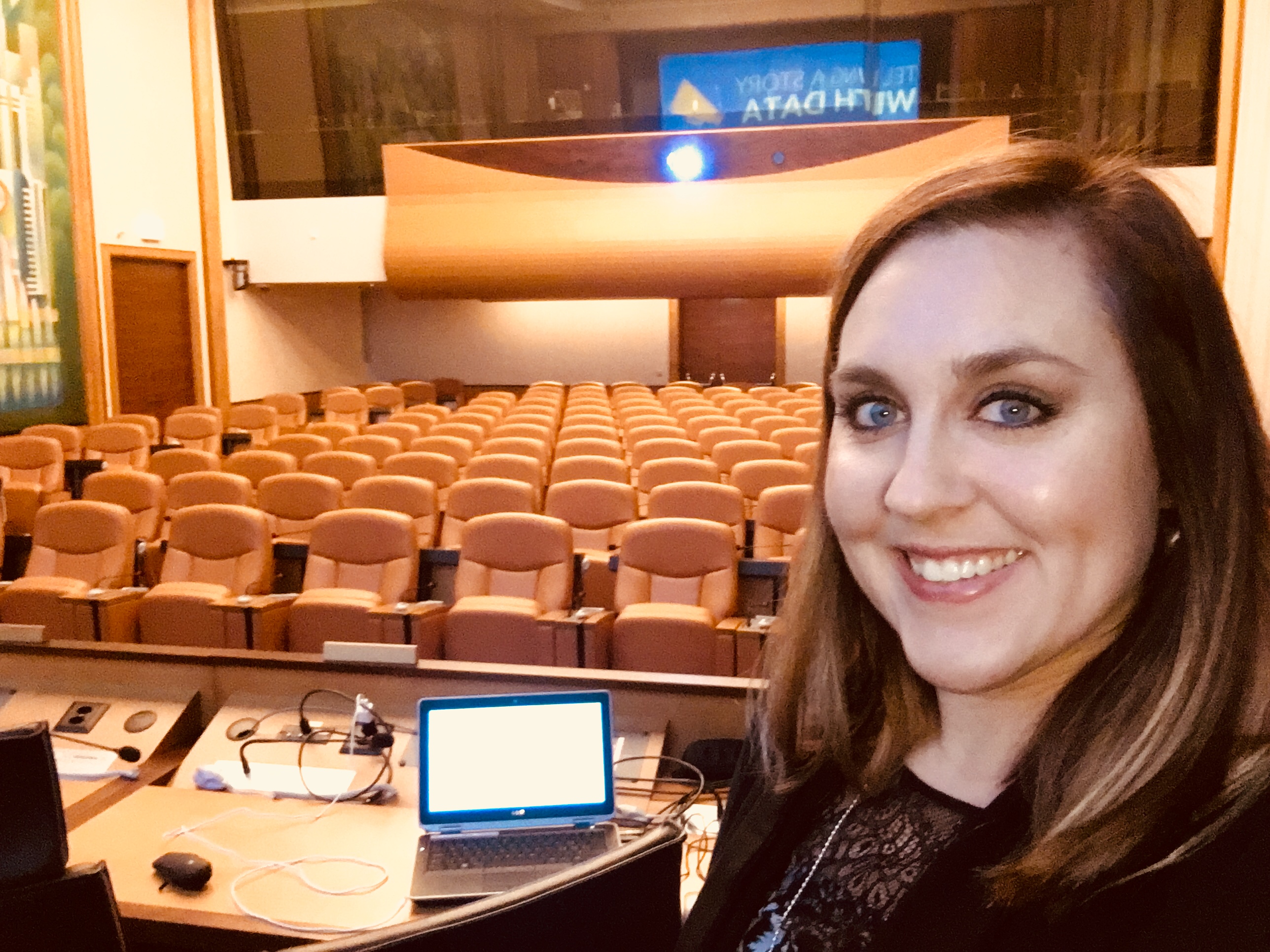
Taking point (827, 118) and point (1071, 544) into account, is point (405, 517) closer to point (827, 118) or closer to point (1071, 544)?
point (1071, 544)

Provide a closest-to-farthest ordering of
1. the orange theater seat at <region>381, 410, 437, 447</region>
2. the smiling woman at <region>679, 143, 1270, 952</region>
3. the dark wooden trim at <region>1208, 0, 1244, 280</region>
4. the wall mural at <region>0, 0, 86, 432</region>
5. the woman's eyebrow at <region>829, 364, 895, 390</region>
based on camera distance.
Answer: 1. the smiling woman at <region>679, 143, 1270, 952</region>
2. the woman's eyebrow at <region>829, 364, 895, 390</region>
3. the wall mural at <region>0, 0, 86, 432</region>
4. the orange theater seat at <region>381, 410, 437, 447</region>
5. the dark wooden trim at <region>1208, 0, 1244, 280</region>

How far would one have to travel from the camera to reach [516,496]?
5441 millimetres

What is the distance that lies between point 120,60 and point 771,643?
36.0 ft

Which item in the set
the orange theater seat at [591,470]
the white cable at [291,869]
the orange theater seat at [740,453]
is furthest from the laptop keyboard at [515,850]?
the orange theater seat at [740,453]

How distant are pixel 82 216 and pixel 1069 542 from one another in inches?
409

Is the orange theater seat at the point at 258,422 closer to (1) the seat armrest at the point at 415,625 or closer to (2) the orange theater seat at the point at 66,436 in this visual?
(2) the orange theater seat at the point at 66,436

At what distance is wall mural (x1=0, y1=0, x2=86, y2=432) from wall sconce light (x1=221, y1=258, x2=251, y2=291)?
8.13 ft

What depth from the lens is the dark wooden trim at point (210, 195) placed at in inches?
431

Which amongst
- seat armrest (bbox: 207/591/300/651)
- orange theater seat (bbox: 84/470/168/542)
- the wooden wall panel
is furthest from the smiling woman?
the wooden wall panel

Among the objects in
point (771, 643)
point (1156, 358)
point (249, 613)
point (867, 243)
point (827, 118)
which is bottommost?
point (249, 613)

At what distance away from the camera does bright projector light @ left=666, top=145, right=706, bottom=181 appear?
1135 cm

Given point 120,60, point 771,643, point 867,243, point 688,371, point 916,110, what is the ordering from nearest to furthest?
1. point 867,243
2. point 771,643
3. point 120,60
4. point 916,110
5. point 688,371

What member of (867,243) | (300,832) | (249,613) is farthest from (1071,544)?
(249,613)

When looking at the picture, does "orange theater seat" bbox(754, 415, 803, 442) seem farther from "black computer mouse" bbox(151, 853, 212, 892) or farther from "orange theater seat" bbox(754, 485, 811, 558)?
"black computer mouse" bbox(151, 853, 212, 892)
